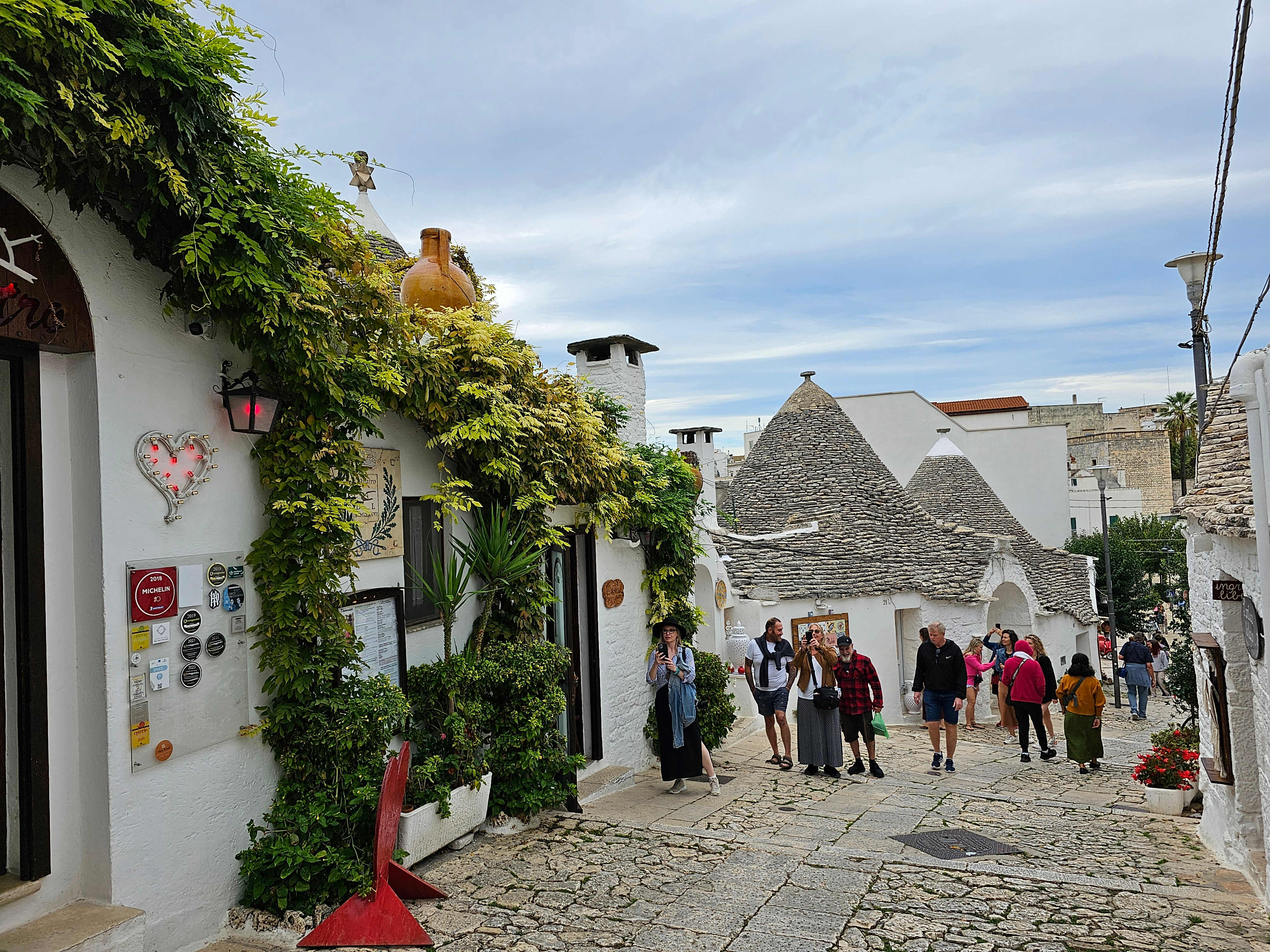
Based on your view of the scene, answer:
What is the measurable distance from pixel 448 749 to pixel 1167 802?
6971 mm

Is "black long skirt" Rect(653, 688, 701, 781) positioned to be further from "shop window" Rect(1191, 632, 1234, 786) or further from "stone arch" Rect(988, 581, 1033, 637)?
"stone arch" Rect(988, 581, 1033, 637)

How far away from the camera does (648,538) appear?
9266 mm

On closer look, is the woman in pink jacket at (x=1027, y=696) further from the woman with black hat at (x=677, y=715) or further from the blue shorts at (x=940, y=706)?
the woman with black hat at (x=677, y=715)

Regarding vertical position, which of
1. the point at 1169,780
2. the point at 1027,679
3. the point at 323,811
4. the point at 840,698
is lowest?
the point at 1169,780

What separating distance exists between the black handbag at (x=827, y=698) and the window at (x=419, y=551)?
444cm

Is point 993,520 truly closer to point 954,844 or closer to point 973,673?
point 973,673

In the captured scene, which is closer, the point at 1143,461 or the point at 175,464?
the point at 175,464

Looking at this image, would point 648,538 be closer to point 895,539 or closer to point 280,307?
point 280,307

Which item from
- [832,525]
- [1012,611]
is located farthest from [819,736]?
[1012,611]

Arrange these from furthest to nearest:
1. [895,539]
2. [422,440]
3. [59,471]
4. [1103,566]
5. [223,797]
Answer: [1103,566], [895,539], [422,440], [223,797], [59,471]

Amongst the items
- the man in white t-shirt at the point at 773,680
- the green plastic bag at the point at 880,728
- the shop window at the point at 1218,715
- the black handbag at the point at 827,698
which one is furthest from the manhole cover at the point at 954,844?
the green plastic bag at the point at 880,728

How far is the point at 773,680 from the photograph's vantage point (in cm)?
944

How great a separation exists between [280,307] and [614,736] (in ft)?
18.5

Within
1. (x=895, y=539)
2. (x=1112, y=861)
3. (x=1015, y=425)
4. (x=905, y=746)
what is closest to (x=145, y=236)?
(x=1112, y=861)
